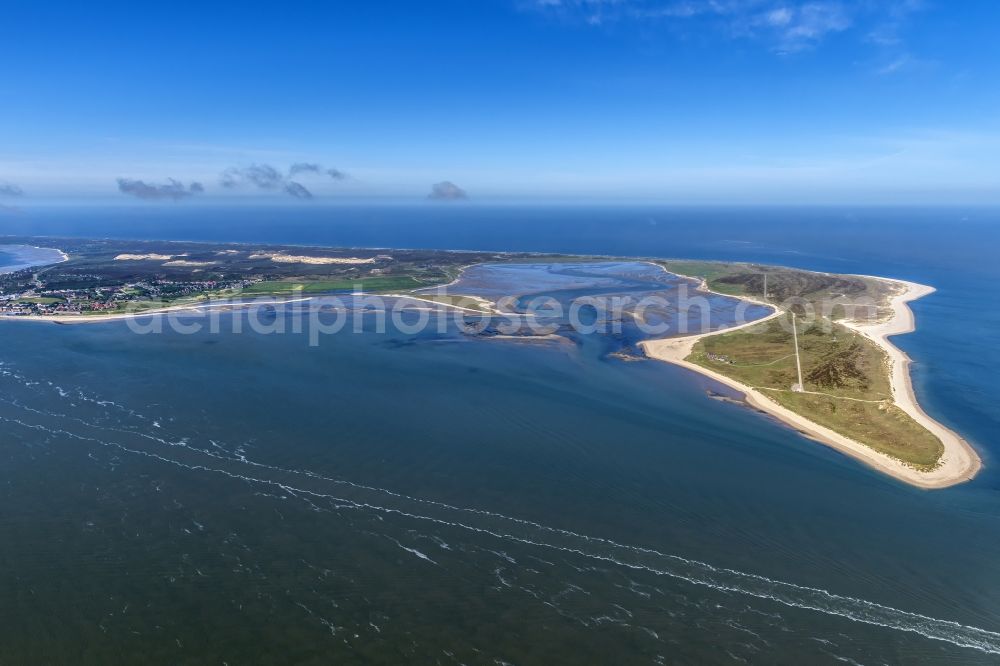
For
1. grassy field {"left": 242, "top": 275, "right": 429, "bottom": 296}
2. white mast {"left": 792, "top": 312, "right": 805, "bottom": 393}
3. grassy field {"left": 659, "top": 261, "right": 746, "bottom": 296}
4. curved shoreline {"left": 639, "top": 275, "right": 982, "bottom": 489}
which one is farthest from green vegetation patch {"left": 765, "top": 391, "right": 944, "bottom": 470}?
grassy field {"left": 242, "top": 275, "right": 429, "bottom": 296}

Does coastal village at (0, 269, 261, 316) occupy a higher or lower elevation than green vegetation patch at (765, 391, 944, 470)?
higher

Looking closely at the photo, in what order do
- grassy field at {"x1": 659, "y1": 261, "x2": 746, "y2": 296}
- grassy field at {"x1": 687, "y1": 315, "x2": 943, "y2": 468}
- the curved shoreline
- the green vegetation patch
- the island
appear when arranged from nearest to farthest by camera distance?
the curved shoreline
the green vegetation patch
grassy field at {"x1": 687, "y1": 315, "x2": 943, "y2": 468}
the island
grassy field at {"x1": 659, "y1": 261, "x2": 746, "y2": 296}

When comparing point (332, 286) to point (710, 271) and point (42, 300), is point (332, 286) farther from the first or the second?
point (710, 271)

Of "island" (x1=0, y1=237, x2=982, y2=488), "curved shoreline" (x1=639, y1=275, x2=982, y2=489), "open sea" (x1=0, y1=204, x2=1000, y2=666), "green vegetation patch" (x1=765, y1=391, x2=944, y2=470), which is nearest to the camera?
"open sea" (x1=0, y1=204, x2=1000, y2=666)

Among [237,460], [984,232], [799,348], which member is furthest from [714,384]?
[984,232]

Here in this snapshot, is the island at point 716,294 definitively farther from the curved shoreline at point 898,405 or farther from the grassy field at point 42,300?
the grassy field at point 42,300

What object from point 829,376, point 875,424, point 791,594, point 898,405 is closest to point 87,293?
point 829,376

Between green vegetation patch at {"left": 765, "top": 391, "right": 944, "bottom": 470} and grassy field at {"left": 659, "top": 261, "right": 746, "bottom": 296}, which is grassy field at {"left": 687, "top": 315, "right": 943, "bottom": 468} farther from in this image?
grassy field at {"left": 659, "top": 261, "right": 746, "bottom": 296}

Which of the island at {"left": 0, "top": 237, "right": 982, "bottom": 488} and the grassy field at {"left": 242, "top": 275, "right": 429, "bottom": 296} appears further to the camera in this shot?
the grassy field at {"left": 242, "top": 275, "right": 429, "bottom": 296}
